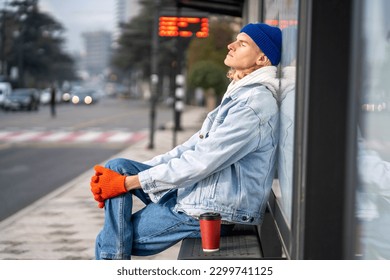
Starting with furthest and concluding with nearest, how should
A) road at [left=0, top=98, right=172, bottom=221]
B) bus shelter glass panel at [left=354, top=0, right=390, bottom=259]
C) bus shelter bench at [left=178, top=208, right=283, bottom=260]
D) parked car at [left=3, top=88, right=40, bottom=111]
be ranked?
1. parked car at [left=3, top=88, right=40, bottom=111]
2. road at [left=0, top=98, right=172, bottom=221]
3. bus shelter bench at [left=178, top=208, right=283, bottom=260]
4. bus shelter glass panel at [left=354, top=0, right=390, bottom=259]

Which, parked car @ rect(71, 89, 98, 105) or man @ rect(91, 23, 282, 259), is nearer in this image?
man @ rect(91, 23, 282, 259)

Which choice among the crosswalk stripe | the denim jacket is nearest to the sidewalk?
the denim jacket

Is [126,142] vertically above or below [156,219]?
below

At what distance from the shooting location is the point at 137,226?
2865 mm

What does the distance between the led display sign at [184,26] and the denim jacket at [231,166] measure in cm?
515

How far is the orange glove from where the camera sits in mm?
2672

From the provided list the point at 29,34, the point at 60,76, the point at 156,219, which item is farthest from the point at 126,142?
the point at 60,76

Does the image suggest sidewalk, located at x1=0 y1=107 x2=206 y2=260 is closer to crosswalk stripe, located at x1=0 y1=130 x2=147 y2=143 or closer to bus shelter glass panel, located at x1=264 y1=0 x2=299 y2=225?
bus shelter glass panel, located at x1=264 y1=0 x2=299 y2=225

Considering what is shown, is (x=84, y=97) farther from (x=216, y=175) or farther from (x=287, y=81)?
(x=287, y=81)

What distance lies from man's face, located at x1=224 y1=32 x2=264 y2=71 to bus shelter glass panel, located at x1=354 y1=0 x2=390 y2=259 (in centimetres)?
68

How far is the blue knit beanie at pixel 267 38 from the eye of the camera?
113 inches

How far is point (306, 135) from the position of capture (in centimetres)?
203
